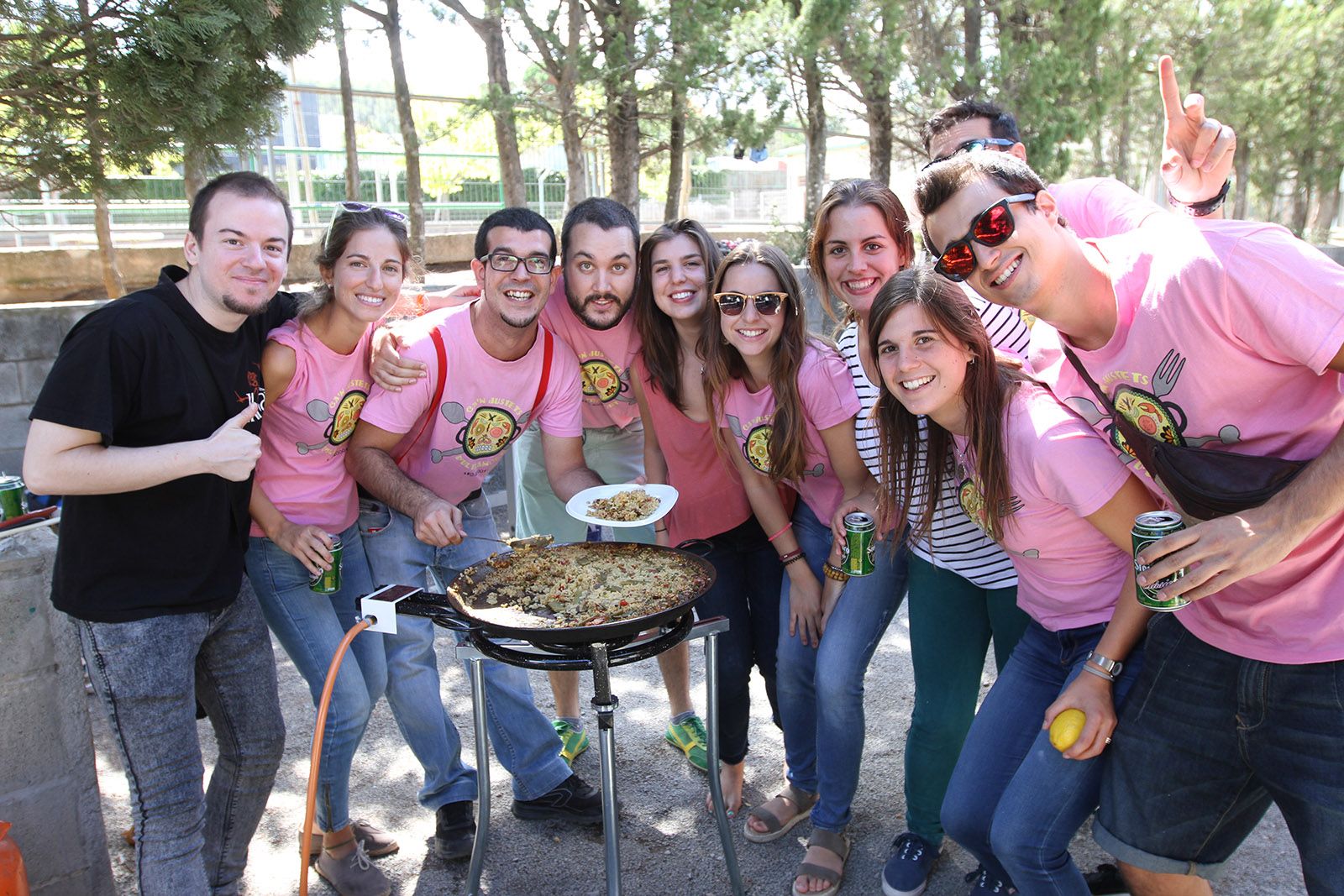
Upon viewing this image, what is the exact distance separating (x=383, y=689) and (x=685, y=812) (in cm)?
129

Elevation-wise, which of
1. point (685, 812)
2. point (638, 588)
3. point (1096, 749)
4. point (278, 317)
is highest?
point (278, 317)

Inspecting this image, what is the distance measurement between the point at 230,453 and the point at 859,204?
2266 millimetres

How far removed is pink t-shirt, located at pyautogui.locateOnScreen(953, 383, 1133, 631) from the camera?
2.51 m

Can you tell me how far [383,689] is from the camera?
135 inches

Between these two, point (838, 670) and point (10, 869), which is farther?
point (838, 670)

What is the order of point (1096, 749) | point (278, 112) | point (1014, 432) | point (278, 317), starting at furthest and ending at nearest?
point (278, 112) → point (278, 317) → point (1014, 432) → point (1096, 749)

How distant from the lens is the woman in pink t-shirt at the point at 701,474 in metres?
3.57

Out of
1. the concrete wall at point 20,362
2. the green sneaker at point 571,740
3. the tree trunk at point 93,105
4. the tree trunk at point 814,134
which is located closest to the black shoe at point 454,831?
the green sneaker at point 571,740

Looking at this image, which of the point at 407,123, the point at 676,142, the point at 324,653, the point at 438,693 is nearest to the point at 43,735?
the point at 324,653

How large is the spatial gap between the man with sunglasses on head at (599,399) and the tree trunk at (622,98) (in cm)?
760

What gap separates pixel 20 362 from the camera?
587 centimetres

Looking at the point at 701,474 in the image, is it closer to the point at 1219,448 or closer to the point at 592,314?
the point at 592,314

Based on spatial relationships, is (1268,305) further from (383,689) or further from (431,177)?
(431,177)

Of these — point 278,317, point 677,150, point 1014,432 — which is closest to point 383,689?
point 278,317
